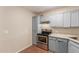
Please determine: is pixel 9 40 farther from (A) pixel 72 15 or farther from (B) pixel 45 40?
(A) pixel 72 15

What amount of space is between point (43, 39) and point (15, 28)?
58cm

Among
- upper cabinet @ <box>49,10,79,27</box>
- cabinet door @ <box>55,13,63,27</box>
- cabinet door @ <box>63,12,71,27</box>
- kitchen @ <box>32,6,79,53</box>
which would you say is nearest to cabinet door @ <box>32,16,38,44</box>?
kitchen @ <box>32,6,79,53</box>

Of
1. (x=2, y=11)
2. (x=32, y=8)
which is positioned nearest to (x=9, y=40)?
(x=2, y=11)

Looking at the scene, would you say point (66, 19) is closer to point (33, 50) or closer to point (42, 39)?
point (42, 39)

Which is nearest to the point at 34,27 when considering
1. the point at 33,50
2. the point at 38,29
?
the point at 38,29

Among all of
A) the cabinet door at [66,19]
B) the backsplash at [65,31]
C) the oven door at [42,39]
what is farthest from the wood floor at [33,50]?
the cabinet door at [66,19]

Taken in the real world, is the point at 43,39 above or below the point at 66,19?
below

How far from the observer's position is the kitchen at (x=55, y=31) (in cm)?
182

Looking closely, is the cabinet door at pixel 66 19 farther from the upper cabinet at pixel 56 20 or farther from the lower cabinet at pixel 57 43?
the lower cabinet at pixel 57 43

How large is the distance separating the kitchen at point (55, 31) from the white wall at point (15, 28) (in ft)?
0.38

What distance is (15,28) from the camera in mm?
1738

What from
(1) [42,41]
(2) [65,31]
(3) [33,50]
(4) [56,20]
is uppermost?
(4) [56,20]
